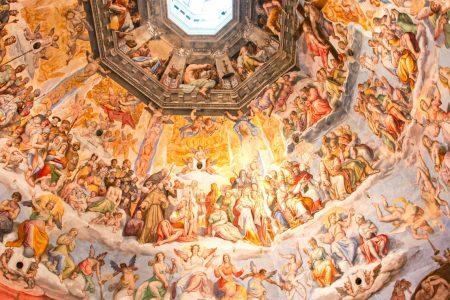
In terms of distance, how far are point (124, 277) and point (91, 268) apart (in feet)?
2.69

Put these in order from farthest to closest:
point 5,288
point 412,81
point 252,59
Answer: point 252,59 < point 5,288 < point 412,81

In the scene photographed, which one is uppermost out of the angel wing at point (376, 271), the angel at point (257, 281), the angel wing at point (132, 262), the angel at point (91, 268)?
the angel wing at point (376, 271)

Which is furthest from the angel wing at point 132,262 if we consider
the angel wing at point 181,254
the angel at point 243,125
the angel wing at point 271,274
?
the angel at point 243,125

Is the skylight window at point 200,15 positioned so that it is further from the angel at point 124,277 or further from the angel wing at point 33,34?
the angel at point 124,277

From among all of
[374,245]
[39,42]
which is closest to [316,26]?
[374,245]

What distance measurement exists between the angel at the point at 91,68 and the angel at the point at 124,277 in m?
4.70

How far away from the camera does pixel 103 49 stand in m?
13.7

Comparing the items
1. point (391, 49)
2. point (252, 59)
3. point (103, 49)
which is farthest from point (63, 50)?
point (391, 49)

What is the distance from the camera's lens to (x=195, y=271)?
13.9 meters

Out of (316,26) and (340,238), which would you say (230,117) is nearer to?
(316,26)

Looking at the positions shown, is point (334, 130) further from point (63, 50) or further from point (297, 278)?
point (63, 50)

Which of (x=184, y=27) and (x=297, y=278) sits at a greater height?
(x=184, y=27)

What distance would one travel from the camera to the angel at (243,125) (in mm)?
14930

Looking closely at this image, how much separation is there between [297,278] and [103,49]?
24.0ft
